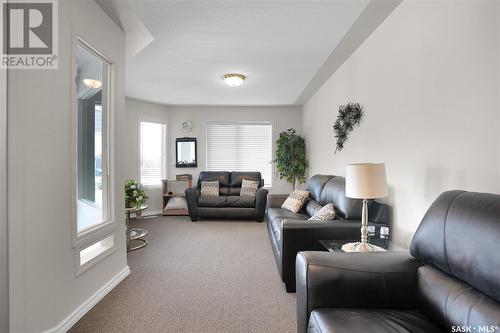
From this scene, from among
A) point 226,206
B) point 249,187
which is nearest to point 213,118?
point 249,187

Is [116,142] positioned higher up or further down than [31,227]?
higher up

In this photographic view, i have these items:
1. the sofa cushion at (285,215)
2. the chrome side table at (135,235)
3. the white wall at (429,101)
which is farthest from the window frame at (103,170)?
the white wall at (429,101)

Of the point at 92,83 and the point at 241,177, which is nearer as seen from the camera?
the point at 92,83

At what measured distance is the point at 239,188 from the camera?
5547 mm

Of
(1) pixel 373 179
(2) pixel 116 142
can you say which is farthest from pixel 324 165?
(2) pixel 116 142

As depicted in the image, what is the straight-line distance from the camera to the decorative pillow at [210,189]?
528 centimetres

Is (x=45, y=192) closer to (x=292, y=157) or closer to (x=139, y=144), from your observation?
(x=139, y=144)

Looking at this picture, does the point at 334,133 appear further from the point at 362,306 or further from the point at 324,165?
the point at 362,306

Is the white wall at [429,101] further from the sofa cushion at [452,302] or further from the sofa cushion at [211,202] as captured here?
the sofa cushion at [211,202]

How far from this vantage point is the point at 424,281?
1.28 metres

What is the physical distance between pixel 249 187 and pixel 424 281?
13.8 ft

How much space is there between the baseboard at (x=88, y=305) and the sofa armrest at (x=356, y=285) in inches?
64.5

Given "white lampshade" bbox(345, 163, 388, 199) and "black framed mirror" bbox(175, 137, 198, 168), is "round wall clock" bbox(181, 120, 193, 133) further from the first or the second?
"white lampshade" bbox(345, 163, 388, 199)

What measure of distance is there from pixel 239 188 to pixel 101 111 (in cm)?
351
